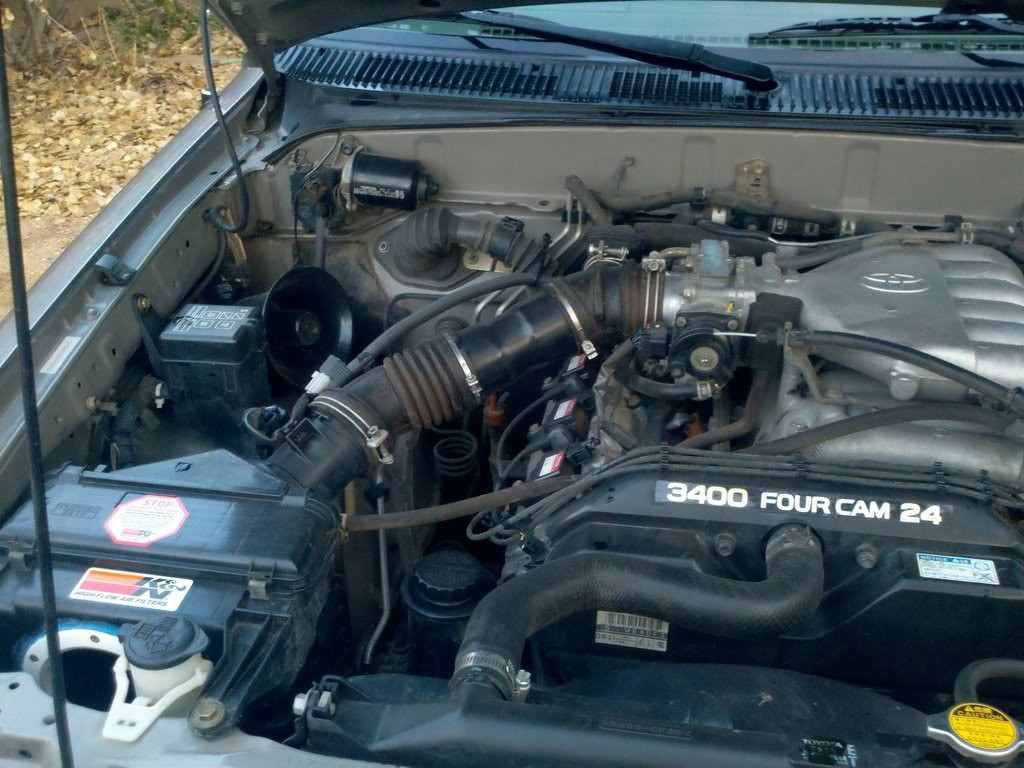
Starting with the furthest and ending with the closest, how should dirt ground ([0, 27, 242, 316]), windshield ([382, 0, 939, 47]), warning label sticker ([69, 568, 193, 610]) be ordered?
dirt ground ([0, 27, 242, 316]), windshield ([382, 0, 939, 47]), warning label sticker ([69, 568, 193, 610])

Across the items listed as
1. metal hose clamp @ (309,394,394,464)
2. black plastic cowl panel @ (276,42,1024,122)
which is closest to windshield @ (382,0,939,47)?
black plastic cowl panel @ (276,42,1024,122)

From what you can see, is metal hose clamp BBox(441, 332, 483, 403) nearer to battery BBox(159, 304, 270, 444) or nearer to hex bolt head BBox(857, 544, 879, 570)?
battery BBox(159, 304, 270, 444)

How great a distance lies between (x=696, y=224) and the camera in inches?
82.6

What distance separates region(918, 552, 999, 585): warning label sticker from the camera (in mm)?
1364

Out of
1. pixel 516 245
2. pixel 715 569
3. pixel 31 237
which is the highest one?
pixel 516 245

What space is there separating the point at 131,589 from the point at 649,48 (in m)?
1.56

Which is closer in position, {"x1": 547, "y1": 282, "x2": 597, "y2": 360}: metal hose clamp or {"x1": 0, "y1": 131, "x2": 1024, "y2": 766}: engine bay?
{"x1": 0, "y1": 131, "x2": 1024, "y2": 766}: engine bay

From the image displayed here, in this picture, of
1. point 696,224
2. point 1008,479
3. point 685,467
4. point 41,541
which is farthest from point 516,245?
point 41,541

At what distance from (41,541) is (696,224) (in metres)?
1.48

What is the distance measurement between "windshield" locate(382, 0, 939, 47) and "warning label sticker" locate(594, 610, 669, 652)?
1.42 metres

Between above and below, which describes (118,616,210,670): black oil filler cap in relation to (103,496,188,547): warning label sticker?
below

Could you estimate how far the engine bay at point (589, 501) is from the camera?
1.28m

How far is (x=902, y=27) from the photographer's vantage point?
7.32 ft

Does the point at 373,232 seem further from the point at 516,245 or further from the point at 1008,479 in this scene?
the point at 1008,479
